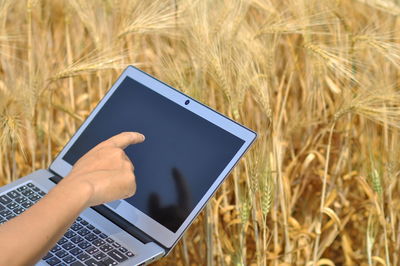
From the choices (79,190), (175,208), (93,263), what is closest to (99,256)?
(93,263)

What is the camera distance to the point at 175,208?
1085 millimetres

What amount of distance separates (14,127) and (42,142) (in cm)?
27

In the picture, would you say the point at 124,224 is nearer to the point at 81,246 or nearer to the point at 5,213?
the point at 81,246

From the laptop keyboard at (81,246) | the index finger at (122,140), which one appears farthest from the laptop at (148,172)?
the index finger at (122,140)

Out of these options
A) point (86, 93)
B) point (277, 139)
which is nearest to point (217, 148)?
point (277, 139)

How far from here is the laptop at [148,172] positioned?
1.07 meters

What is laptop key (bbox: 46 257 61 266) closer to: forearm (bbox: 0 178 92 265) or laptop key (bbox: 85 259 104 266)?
laptop key (bbox: 85 259 104 266)

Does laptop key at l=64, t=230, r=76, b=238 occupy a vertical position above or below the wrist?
below

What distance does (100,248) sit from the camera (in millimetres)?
1064

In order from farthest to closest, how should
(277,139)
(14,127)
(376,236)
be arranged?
(376,236) < (277,139) < (14,127)

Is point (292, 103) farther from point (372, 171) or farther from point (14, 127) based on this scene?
point (14, 127)

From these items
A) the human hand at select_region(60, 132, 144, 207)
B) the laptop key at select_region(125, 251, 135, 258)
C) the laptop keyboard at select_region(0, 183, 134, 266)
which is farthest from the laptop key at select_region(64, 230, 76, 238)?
the human hand at select_region(60, 132, 144, 207)

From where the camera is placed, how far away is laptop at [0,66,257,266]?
42.1 inches

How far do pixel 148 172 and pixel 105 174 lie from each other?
255 millimetres
